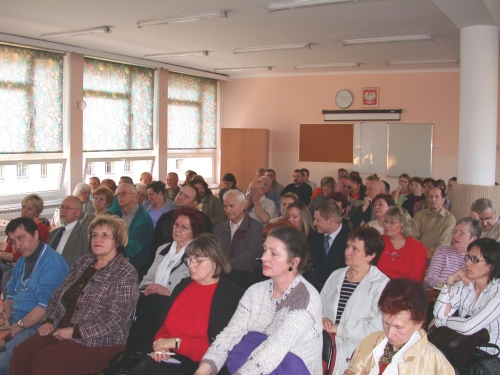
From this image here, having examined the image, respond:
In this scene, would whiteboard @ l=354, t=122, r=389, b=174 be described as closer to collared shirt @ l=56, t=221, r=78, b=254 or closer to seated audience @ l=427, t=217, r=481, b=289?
seated audience @ l=427, t=217, r=481, b=289

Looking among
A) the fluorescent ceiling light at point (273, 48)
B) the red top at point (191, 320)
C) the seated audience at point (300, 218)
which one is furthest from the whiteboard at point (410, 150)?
the red top at point (191, 320)

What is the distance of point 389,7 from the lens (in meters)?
6.04

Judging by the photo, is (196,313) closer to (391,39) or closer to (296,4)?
(296,4)

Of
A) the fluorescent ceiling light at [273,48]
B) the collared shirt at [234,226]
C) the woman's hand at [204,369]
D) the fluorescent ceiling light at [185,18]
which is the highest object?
the fluorescent ceiling light at [273,48]

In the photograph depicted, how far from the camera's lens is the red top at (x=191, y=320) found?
118 inches

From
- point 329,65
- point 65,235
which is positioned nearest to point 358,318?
point 65,235

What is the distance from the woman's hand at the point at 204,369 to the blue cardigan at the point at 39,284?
1.56 meters

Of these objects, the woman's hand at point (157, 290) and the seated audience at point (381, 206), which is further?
the seated audience at point (381, 206)

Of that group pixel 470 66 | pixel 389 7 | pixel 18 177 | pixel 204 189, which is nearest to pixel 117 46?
pixel 18 177

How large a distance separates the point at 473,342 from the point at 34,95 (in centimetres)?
790

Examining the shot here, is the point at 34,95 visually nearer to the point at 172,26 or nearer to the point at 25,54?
the point at 25,54

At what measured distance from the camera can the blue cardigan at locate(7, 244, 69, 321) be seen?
377 cm

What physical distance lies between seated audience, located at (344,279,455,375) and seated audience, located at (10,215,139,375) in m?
1.69

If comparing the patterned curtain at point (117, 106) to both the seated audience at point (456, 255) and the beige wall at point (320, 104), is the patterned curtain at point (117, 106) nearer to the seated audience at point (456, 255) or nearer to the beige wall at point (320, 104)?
the beige wall at point (320, 104)
